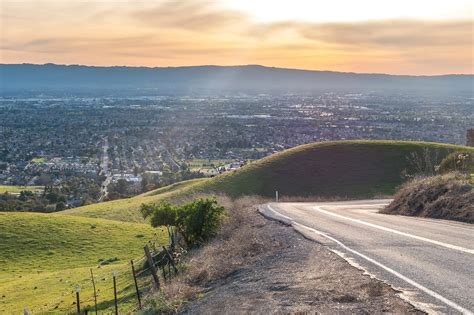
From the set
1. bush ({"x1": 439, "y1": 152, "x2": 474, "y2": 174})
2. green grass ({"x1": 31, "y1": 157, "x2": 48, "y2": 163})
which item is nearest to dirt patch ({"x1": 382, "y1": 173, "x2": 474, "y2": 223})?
bush ({"x1": 439, "y1": 152, "x2": 474, "y2": 174})

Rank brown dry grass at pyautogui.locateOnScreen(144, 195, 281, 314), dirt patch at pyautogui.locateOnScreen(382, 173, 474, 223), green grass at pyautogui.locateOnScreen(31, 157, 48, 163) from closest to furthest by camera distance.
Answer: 1. brown dry grass at pyautogui.locateOnScreen(144, 195, 281, 314)
2. dirt patch at pyautogui.locateOnScreen(382, 173, 474, 223)
3. green grass at pyautogui.locateOnScreen(31, 157, 48, 163)

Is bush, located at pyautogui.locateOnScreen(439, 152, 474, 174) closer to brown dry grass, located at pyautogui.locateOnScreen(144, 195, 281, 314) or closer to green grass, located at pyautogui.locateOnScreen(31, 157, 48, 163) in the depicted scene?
brown dry grass, located at pyautogui.locateOnScreen(144, 195, 281, 314)

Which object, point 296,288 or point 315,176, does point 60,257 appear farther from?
point 315,176

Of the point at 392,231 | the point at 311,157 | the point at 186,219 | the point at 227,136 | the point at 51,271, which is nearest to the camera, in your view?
the point at 392,231

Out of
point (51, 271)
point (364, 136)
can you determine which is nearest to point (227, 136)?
point (364, 136)

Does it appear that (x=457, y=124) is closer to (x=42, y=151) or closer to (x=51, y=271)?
(x=42, y=151)

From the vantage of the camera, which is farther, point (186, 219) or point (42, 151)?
point (42, 151)

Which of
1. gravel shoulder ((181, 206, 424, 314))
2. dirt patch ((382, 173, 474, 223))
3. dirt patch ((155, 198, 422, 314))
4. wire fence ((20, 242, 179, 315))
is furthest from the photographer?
wire fence ((20, 242, 179, 315))
